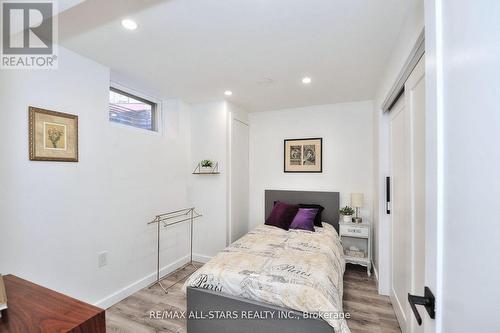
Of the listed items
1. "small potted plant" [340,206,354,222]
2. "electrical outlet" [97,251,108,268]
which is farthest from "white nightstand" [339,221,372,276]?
"electrical outlet" [97,251,108,268]

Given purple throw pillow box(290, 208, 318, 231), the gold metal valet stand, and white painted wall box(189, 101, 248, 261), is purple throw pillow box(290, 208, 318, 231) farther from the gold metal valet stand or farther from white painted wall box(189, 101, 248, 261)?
the gold metal valet stand

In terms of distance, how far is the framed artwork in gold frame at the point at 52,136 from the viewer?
5.93ft

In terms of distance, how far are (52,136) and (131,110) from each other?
113 cm

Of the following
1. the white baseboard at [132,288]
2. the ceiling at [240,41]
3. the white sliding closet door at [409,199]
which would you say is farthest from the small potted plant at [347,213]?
the white baseboard at [132,288]

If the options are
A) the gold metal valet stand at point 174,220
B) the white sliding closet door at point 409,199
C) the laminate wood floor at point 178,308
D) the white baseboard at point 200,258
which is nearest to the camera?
the white sliding closet door at point 409,199

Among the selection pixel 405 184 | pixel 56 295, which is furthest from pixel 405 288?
pixel 56 295

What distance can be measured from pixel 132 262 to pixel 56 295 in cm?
169

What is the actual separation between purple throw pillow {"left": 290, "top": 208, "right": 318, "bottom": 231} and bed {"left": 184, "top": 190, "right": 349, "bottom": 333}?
70 centimetres

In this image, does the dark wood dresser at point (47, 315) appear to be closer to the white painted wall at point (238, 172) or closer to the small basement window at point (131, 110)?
the small basement window at point (131, 110)

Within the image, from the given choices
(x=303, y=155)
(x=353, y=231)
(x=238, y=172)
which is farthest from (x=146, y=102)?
(x=353, y=231)

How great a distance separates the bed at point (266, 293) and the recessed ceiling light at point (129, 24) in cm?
205

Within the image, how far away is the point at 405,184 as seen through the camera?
1.84 metres

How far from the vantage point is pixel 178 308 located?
236cm

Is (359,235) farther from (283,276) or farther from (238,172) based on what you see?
(238,172)
